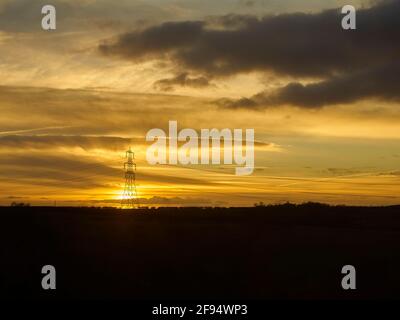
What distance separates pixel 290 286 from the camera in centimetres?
2466

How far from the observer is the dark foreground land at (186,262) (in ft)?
78.1

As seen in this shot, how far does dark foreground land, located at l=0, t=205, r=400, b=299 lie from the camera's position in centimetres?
2381

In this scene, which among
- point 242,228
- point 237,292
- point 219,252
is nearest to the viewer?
point 237,292

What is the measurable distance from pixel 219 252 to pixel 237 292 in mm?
6598

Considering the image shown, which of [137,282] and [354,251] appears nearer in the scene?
[137,282]

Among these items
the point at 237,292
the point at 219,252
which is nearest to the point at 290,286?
the point at 237,292

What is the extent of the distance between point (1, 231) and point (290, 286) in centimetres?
1619

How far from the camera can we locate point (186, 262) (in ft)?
90.6
